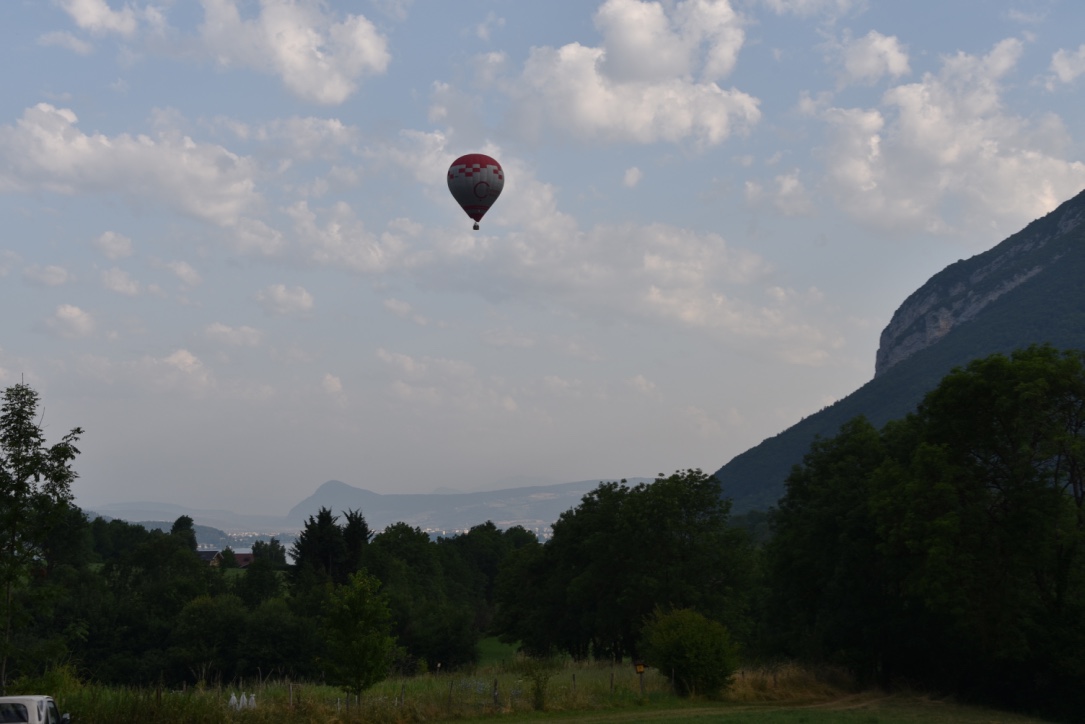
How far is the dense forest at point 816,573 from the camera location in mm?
29719

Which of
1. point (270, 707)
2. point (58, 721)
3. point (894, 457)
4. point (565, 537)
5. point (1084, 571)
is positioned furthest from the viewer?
point (565, 537)

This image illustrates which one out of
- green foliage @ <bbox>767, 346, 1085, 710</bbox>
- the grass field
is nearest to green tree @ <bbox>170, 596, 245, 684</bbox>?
the grass field

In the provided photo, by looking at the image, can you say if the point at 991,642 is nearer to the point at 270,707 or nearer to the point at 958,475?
the point at 958,475

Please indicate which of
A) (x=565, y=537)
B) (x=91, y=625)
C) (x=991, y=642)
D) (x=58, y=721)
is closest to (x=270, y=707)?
(x=58, y=721)

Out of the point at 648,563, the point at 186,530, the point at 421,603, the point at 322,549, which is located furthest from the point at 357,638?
the point at 186,530

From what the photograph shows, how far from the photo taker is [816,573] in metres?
49.2

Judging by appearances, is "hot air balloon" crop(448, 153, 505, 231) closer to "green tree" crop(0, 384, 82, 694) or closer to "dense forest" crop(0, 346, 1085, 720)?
"dense forest" crop(0, 346, 1085, 720)

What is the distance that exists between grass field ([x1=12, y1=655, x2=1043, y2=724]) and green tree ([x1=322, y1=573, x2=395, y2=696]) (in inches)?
29.4

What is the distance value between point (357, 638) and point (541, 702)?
700cm

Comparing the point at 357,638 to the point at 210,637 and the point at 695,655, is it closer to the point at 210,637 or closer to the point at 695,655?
the point at 695,655

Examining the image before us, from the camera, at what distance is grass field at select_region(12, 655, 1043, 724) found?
25656 mm

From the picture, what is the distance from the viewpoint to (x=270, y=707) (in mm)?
27188

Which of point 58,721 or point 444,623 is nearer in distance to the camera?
point 58,721

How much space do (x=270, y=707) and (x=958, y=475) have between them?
90.3ft
